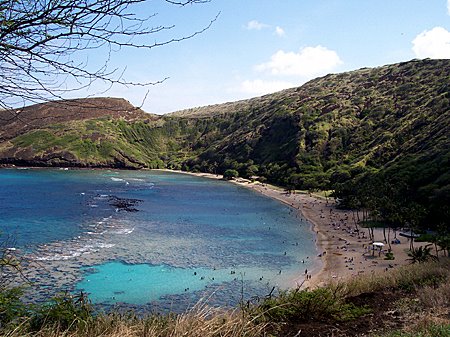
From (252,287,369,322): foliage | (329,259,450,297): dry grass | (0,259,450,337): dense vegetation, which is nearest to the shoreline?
(329,259,450,297): dry grass

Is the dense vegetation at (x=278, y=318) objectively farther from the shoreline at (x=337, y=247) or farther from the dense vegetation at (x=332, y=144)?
the dense vegetation at (x=332, y=144)

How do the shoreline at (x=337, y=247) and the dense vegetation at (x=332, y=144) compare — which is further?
the dense vegetation at (x=332, y=144)

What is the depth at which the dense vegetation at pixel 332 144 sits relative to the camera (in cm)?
6425

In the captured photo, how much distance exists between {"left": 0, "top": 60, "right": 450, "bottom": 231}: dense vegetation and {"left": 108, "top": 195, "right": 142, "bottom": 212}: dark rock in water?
1550cm

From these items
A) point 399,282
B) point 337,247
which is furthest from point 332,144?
point 399,282

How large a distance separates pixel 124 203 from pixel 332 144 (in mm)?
64977

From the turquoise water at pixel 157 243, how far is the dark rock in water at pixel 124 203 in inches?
7.3

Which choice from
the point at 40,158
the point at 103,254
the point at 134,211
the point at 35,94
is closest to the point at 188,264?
the point at 103,254

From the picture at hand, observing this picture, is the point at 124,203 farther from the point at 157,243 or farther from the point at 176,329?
the point at 176,329

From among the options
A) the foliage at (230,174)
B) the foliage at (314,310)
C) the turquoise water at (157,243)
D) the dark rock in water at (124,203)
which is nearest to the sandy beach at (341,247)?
the turquoise water at (157,243)

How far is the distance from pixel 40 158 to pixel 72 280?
128m

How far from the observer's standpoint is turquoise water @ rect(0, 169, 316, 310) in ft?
106

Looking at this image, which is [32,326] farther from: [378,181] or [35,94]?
[378,181]

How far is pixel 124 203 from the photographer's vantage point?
73.0 meters
